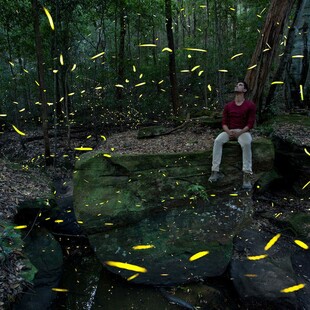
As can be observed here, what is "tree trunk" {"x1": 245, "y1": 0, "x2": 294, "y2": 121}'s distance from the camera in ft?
20.1

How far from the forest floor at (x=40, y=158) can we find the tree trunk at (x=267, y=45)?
1140 mm

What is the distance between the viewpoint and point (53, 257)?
4.52 m

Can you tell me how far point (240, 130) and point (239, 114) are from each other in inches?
11.8

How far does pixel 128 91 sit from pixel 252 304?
33.6ft

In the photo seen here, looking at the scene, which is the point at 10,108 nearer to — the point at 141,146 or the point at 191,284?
the point at 141,146

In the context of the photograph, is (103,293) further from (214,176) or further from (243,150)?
(243,150)

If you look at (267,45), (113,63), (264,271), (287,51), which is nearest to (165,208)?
(264,271)

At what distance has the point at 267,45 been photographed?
6.28 metres

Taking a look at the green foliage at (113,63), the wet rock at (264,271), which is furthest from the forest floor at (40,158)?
the green foliage at (113,63)

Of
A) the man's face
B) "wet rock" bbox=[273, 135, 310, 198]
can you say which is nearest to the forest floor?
"wet rock" bbox=[273, 135, 310, 198]

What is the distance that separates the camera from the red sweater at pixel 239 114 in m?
5.05

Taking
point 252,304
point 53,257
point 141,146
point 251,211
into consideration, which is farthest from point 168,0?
point 252,304

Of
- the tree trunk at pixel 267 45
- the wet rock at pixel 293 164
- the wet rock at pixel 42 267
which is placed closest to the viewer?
the wet rock at pixel 42 267

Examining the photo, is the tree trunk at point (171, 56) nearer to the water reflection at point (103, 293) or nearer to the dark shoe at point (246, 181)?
the dark shoe at point (246, 181)
